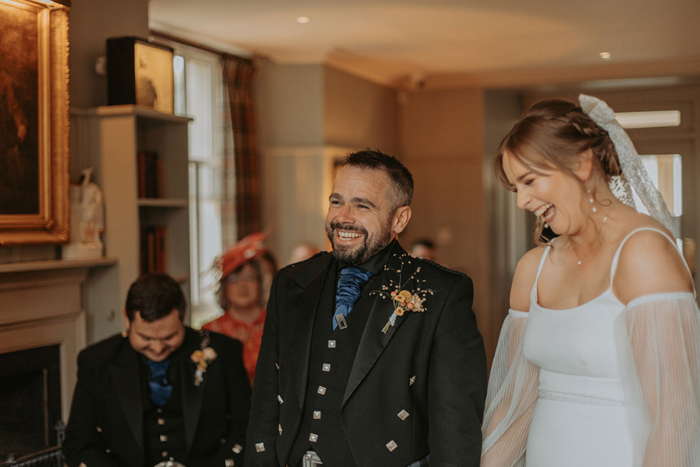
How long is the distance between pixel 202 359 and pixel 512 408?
1230 millimetres

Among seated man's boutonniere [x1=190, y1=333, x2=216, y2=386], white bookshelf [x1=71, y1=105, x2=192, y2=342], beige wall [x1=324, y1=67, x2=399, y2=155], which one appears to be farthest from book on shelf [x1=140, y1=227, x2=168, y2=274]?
beige wall [x1=324, y1=67, x2=399, y2=155]

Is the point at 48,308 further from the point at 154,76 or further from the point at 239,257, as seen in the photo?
the point at 154,76

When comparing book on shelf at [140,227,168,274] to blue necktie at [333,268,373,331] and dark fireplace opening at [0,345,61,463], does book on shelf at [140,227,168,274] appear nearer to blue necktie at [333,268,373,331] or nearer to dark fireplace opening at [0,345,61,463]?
dark fireplace opening at [0,345,61,463]

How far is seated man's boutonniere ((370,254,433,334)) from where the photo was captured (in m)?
1.82

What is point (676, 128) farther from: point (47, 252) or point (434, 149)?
A: point (47, 252)

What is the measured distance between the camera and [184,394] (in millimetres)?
2605

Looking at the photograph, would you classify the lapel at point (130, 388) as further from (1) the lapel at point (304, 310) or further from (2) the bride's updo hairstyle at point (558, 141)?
(2) the bride's updo hairstyle at point (558, 141)

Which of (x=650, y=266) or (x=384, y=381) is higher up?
(x=650, y=266)

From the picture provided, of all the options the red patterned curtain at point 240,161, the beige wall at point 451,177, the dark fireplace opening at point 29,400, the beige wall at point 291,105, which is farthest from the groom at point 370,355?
the beige wall at point 451,177

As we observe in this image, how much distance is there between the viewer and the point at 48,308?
3.31 metres

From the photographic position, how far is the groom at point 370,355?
176 centimetres

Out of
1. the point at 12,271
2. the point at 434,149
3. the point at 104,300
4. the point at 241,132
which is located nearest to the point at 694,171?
the point at 434,149

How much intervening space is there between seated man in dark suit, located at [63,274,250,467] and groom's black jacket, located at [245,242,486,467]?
0.76m

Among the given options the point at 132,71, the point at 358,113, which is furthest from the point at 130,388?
the point at 358,113
